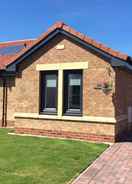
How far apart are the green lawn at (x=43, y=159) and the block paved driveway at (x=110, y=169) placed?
25 cm

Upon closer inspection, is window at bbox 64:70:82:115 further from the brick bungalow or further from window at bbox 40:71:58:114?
window at bbox 40:71:58:114

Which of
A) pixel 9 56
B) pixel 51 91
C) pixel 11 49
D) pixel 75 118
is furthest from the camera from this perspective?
pixel 11 49

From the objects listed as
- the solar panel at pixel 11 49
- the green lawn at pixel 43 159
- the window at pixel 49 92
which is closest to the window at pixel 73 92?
the window at pixel 49 92

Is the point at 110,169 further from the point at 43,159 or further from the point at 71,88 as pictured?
the point at 71,88

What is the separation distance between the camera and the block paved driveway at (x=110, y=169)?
667 centimetres

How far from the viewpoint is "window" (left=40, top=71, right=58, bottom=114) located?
12.9m

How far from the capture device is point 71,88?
41.2ft

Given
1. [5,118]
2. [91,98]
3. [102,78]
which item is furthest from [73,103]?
[5,118]

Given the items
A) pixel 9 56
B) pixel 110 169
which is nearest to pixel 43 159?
pixel 110 169

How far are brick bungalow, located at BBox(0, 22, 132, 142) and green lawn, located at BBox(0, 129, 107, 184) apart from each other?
3.14 feet

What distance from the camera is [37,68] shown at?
13.1m

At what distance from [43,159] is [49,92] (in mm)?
4937

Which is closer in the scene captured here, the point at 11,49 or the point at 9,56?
the point at 9,56

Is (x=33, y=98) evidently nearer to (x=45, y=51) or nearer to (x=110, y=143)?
(x=45, y=51)
